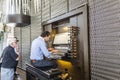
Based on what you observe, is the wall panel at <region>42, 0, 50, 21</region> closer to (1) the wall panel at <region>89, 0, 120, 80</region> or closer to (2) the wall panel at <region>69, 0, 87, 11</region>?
(2) the wall panel at <region>69, 0, 87, 11</region>

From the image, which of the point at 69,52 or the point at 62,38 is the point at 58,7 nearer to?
the point at 62,38

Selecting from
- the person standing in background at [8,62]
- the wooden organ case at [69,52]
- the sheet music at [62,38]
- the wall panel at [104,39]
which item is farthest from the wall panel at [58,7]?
the person standing in background at [8,62]

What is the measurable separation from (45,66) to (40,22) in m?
2.26

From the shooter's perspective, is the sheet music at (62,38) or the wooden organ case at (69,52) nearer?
the wooden organ case at (69,52)

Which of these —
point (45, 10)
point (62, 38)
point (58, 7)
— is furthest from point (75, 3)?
point (45, 10)

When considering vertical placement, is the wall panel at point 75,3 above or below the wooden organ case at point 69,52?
above

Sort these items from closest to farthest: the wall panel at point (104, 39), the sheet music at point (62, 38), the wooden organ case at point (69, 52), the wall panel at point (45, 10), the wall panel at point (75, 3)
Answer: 1. the wall panel at point (104, 39)
2. the wall panel at point (75, 3)
3. the wooden organ case at point (69, 52)
4. the sheet music at point (62, 38)
5. the wall panel at point (45, 10)

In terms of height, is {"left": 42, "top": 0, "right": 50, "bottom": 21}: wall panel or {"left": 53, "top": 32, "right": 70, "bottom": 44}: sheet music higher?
{"left": 42, "top": 0, "right": 50, "bottom": 21}: wall panel

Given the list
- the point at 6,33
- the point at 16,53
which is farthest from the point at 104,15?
the point at 6,33

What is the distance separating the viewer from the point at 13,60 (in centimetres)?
477

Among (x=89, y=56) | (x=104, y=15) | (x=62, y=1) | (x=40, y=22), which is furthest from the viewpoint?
(x=40, y=22)

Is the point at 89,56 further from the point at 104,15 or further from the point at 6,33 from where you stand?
the point at 6,33

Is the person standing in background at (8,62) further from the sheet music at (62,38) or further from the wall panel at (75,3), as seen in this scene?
the wall panel at (75,3)

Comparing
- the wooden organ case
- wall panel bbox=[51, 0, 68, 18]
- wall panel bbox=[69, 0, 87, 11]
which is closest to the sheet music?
the wooden organ case
